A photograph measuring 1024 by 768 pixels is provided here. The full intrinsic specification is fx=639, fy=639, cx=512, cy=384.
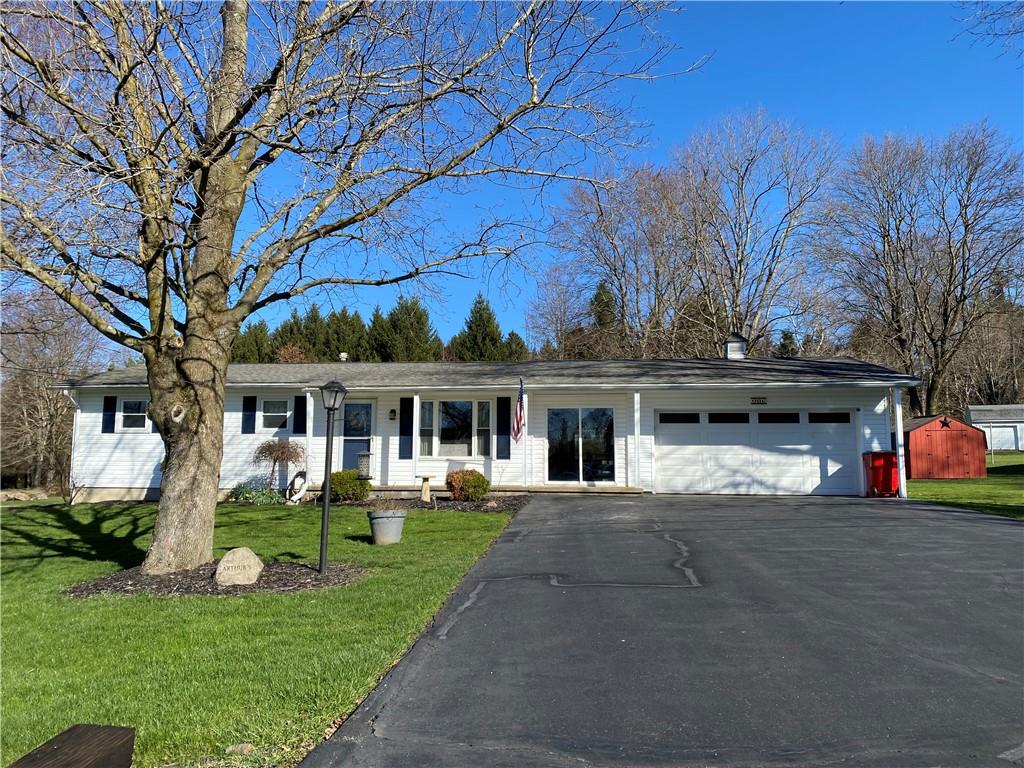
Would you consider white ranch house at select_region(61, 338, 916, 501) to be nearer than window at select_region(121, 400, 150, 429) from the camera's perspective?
Yes

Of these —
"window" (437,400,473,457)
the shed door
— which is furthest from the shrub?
the shed door

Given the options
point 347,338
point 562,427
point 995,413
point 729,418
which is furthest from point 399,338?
point 995,413

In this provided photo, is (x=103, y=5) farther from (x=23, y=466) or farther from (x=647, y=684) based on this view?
(x=23, y=466)

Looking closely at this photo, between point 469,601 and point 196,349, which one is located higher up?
point 196,349

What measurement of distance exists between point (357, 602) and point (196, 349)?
12.4 feet

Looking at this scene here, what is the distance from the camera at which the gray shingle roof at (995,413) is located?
1779 inches

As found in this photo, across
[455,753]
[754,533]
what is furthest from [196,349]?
[754,533]

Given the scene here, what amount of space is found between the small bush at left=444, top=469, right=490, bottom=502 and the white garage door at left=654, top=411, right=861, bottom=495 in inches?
184

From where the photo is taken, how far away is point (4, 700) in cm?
427

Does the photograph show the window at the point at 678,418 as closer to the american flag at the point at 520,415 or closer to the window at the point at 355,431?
the american flag at the point at 520,415

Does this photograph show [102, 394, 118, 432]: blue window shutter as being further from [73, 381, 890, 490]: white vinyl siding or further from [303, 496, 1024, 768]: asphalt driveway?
[303, 496, 1024, 768]: asphalt driveway

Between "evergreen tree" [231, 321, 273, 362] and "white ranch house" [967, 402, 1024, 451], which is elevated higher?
"evergreen tree" [231, 321, 273, 362]

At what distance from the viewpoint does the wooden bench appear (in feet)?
7.50

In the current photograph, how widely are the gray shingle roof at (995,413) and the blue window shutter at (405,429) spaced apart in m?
45.2
